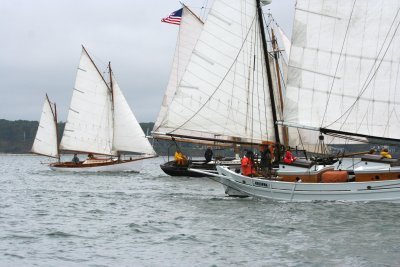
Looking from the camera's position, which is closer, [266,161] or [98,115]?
[266,161]

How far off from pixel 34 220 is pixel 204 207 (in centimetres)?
829

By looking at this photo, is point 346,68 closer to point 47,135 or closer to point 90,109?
point 90,109

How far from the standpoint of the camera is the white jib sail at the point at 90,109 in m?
75.4

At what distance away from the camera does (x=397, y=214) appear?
1257 inches

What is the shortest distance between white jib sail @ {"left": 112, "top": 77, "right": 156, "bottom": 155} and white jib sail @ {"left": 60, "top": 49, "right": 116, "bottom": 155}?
640 mm

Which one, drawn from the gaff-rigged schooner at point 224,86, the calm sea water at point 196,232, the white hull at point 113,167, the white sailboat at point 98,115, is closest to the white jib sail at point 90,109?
the white sailboat at point 98,115

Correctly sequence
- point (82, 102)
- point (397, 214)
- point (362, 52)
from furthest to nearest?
point (82, 102), point (362, 52), point (397, 214)

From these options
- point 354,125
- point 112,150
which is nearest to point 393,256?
point 354,125

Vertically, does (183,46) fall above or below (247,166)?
above

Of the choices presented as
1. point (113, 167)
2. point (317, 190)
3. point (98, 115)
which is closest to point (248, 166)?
point (317, 190)

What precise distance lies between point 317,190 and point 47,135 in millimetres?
54376

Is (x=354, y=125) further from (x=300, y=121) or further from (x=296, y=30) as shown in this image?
(x=296, y=30)

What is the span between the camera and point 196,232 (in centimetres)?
2803

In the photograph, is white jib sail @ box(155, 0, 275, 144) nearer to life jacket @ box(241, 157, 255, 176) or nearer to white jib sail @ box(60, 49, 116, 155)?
life jacket @ box(241, 157, 255, 176)
